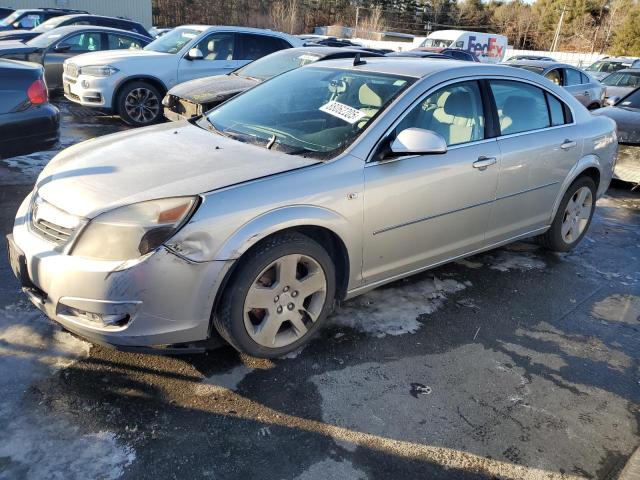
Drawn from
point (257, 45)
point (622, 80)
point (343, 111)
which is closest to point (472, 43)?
point (622, 80)

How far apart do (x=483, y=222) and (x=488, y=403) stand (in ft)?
4.91

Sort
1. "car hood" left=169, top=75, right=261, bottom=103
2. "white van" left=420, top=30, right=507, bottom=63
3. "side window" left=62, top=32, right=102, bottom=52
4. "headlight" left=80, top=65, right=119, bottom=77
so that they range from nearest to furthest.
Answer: "car hood" left=169, top=75, right=261, bottom=103
"headlight" left=80, top=65, right=119, bottom=77
"side window" left=62, top=32, right=102, bottom=52
"white van" left=420, top=30, right=507, bottom=63

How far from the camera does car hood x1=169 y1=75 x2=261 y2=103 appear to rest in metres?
6.99

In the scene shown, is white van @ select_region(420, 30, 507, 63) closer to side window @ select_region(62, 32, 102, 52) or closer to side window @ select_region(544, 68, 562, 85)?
side window @ select_region(544, 68, 562, 85)

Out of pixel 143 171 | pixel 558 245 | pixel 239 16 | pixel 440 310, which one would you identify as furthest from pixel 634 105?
pixel 239 16

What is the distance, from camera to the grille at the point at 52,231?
2.67m

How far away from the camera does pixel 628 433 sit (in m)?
2.70

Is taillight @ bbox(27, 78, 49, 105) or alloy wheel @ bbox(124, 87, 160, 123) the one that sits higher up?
taillight @ bbox(27, 78, 49, 105)

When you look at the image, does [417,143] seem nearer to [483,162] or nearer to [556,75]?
[483,162]

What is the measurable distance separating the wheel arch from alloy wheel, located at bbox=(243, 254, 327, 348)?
668 centimetres

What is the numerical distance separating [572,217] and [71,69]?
7.84m

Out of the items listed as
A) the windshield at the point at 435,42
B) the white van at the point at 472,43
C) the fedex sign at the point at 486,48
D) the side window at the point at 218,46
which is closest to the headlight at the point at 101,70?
the side window at the point at 218,46

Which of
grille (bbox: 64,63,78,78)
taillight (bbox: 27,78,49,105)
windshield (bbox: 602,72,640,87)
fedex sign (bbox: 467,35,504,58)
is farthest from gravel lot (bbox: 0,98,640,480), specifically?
fedex sign (bbox: 467,35,504,58)

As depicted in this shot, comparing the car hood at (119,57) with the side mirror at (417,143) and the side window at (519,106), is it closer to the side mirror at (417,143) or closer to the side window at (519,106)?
the side window at (519,106)
